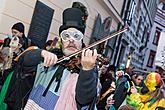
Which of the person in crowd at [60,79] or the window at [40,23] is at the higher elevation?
the window at [40,23]

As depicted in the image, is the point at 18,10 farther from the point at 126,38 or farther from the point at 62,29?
the point at 126,38

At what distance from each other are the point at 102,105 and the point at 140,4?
1081 cm

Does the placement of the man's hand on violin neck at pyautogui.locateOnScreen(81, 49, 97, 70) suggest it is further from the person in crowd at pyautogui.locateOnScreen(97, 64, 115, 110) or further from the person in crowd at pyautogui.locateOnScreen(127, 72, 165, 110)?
the person in crowd at pyautogui.locateOnScreen(97, 64, 115, 110)

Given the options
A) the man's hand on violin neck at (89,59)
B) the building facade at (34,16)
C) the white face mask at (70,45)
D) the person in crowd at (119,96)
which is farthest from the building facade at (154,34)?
the man's hand on violin neck at (89,59)

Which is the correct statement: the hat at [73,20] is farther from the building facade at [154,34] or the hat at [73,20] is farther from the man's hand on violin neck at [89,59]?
the building facade at [154,34]

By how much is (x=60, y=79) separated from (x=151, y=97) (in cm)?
213

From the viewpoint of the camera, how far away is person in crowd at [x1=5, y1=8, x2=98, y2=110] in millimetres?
1599

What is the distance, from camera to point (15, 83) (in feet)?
6.29

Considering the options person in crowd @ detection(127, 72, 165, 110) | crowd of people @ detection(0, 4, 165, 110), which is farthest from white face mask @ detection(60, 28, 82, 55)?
person in crowd @ detection(127, 72, 165, 110)

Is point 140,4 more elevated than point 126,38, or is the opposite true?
point 140,4

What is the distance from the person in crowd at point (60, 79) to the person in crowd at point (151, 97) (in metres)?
1.96

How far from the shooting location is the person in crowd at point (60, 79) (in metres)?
1.60

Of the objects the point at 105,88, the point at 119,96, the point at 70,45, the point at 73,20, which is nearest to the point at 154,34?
the point at 105,88

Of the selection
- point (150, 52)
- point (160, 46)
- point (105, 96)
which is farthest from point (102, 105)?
point (150, 52)
